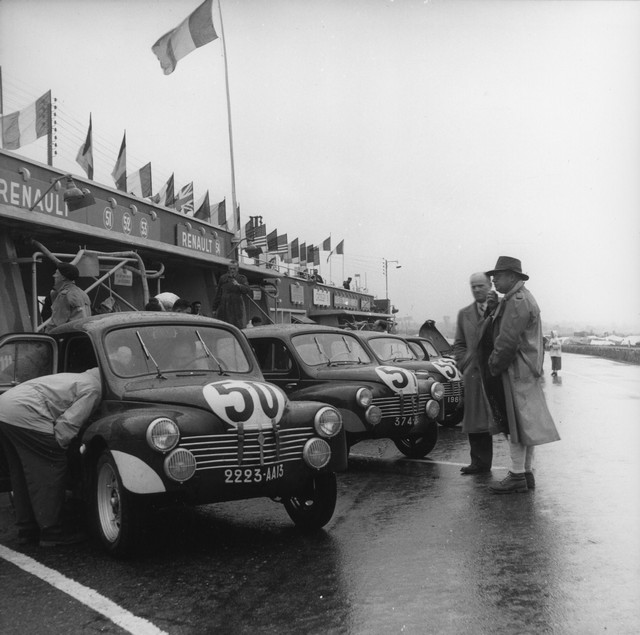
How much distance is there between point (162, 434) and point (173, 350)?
1.32m

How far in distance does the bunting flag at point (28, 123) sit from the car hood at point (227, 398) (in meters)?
11.5

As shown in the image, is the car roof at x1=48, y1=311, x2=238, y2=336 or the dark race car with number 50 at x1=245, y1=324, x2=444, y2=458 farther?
the dark race car with number 50 at x1=245, y1=324, x2=444, y2=458

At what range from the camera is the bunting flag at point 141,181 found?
22.9 meters

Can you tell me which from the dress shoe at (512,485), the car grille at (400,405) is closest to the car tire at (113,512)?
the dress shoe at (512,485)

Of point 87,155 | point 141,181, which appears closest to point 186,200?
point 141,181

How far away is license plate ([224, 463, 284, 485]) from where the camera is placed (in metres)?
4.34

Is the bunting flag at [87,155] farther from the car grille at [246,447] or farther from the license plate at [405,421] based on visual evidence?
the car grille at [246,447]

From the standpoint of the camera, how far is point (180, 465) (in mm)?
4180

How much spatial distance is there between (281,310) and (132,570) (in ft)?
69.1

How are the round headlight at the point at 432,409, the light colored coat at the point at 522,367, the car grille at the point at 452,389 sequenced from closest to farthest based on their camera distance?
the light colored coat at the point at 522,367 < the round headlight at the point at 432,409 < the car grille at the point at 452,389

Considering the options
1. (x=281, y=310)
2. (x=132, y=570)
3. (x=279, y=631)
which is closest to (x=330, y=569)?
(x=279, y=631)

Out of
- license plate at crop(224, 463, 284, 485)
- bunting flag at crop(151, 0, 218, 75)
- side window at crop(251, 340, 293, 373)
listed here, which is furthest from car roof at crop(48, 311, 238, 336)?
bunting flag at crop(151, 0, 218, 75)

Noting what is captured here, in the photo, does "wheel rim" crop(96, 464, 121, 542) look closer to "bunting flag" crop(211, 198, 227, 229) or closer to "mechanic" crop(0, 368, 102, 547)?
"mechanic" crop(0, 368, 102, 547)

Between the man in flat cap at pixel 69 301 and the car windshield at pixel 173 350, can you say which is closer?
the car windshield at pixel 173 350
